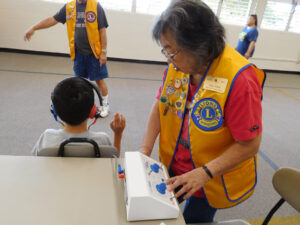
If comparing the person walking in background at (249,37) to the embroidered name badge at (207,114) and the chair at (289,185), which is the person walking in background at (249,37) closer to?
the chair at (289,185)

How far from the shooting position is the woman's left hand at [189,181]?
2.49 ft

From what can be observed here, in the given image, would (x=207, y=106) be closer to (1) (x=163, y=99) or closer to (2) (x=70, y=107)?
(1) (x=163, y=99)

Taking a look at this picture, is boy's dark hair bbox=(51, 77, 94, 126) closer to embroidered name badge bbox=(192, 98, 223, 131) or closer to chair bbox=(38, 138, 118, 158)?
chair bbox=(38, 138, 118, 158)

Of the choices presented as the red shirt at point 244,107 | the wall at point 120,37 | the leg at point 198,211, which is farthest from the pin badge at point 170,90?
the wall at point 120,37

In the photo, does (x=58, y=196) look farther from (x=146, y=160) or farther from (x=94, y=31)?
(x=94, y=31)

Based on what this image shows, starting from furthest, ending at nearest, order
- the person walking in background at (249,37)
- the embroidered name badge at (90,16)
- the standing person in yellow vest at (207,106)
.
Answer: the person walking in background at (249,37) → the embroidered name badge at (90,16) → the standing person in yellow vest at (207,106)

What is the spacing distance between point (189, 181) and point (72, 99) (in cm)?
59

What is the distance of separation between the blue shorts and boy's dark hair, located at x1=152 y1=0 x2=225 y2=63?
1.95 metres

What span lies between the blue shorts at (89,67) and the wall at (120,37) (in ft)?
5.64

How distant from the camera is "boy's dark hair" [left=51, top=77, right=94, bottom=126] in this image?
975 mm

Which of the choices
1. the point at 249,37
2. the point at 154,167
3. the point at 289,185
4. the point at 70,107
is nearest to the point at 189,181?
the point at 154,167

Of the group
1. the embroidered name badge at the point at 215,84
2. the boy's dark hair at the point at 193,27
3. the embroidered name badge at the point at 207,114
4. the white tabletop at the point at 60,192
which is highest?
the boy's dark hair at the point at 193,27

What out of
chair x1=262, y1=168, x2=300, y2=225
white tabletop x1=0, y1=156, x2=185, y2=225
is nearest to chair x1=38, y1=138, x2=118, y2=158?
white tabletop x1=0, y1=156, x2=185, y2=225

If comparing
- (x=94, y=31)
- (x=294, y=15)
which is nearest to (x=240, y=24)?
(x=294, y=15)
